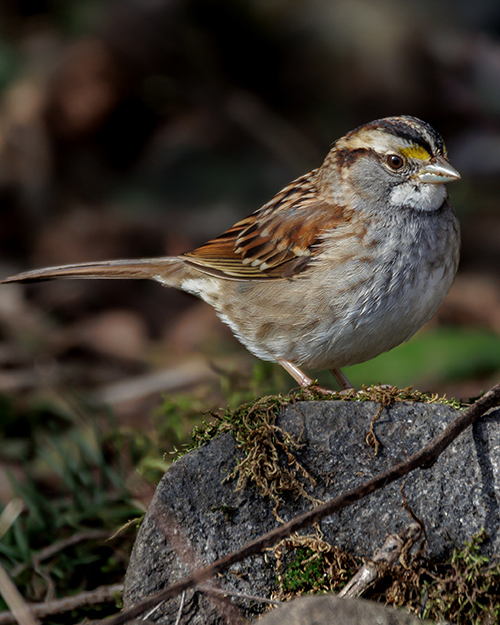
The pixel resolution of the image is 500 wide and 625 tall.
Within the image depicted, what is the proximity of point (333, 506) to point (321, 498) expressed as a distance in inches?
13.0

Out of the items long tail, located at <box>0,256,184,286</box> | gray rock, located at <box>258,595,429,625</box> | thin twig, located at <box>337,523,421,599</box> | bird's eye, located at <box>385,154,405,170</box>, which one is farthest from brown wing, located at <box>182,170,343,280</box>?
gray rock, located at <box>258,595,429,625</box>

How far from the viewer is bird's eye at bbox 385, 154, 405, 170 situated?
2.96 metres

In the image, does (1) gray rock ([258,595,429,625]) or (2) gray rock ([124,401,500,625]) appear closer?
(1) gray rock ([258,595,429,625])

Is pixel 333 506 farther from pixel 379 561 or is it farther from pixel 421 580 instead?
pixel 421 580

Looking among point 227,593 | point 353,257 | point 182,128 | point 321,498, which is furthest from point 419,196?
point 182,128

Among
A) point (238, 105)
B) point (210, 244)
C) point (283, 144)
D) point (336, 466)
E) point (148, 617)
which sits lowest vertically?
point (148, 617)

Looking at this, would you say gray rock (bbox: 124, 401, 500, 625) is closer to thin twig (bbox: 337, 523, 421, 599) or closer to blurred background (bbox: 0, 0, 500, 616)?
thin twig (bbox: 337, 523, 421, 599)

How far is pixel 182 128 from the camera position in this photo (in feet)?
23.8

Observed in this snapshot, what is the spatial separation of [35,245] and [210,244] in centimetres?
347

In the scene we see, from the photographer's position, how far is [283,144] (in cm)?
695

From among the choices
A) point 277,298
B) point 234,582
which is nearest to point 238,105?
point 277,298

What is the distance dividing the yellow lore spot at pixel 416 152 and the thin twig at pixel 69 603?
1.95 metres

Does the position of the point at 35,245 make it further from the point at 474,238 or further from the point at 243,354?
the point at 474,238

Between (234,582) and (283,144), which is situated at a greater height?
(283,144)
